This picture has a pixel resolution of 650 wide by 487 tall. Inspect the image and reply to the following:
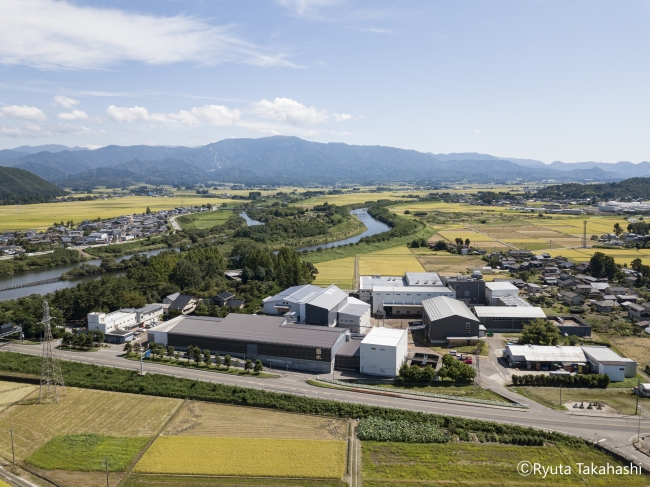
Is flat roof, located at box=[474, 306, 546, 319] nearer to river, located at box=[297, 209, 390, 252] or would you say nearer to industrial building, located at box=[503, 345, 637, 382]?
industrial building, located at box=[503, 345, 637, 382]

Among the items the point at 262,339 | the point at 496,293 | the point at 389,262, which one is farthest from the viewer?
the point at 389,262

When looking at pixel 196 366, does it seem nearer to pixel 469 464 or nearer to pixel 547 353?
pixel 469 464

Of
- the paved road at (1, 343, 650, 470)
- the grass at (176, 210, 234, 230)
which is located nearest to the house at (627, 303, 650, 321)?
the paved road at (1, 343, 650, 470)

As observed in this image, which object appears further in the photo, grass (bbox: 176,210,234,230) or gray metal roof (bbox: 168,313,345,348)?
grass (bbox: 176,210,234,230)

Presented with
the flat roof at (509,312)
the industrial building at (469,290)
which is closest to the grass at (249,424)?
the flat roof at (509,312)

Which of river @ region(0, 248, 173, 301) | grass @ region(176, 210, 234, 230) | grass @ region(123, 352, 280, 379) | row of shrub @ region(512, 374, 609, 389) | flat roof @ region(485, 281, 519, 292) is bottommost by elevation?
grass @ region(123, 352, 280, 379)

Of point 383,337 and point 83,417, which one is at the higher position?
point 383,337

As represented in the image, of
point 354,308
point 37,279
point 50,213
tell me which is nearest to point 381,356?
point 354,308
